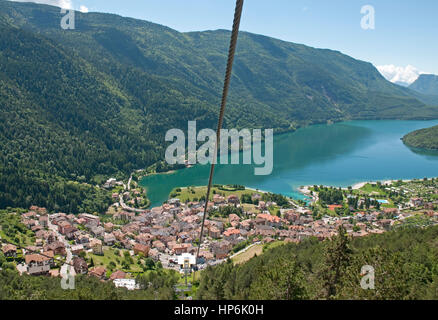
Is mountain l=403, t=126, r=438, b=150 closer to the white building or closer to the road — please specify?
the road

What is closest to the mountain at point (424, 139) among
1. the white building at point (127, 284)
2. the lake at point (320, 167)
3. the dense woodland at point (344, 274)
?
the lake at point (320, 167)

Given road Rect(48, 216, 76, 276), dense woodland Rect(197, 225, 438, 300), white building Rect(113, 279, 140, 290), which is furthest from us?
road Rect(48, 216, 76, 276)

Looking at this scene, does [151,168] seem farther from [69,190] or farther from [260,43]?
[260,43]

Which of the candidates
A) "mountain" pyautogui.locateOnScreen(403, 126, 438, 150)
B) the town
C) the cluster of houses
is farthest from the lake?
the cluster of houses

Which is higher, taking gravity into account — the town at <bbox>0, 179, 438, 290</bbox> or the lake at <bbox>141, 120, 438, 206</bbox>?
the lake at <bbox>141, 120, 438, 206</bbox>

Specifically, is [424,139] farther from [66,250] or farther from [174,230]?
[66,250]

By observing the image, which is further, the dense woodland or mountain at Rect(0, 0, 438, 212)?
mountain at Rect(0, 0, 438, 212)
